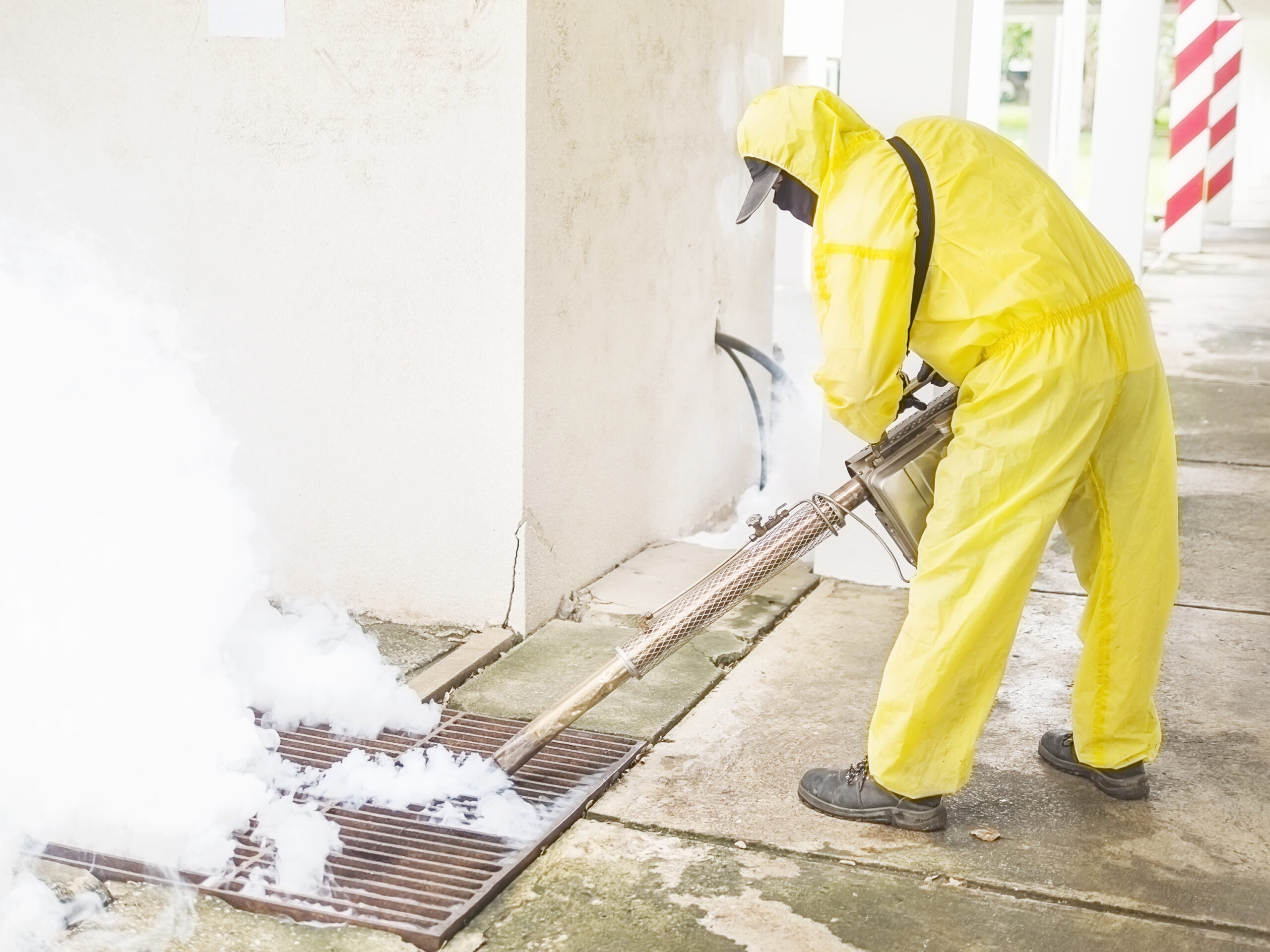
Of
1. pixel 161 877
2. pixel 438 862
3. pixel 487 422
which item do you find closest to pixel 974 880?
pixel 438 862

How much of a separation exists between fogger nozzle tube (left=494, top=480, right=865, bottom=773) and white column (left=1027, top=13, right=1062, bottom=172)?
1572 cm

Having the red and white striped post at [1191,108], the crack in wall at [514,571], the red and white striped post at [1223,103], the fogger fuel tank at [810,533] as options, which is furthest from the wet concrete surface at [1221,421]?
the red and white striped post at [1223,103]

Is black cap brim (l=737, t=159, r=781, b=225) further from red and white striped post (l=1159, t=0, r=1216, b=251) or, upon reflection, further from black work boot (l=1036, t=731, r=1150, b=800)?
red and white striped post (l=1159, t=0, r=1216, b=251)

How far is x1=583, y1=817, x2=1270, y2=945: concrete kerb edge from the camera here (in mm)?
2590

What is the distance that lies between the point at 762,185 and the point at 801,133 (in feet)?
0.45

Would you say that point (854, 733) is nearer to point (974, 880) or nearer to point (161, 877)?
point (974, 880)

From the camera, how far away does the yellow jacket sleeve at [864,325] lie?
104 inches

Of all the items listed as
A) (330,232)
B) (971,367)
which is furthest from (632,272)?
(971,367)

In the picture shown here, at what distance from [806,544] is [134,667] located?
5.65ft

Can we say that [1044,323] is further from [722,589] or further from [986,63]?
[986,63]

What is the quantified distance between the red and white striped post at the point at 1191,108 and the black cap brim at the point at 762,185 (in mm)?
12529

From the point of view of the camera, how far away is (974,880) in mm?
2748

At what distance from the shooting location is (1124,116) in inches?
366

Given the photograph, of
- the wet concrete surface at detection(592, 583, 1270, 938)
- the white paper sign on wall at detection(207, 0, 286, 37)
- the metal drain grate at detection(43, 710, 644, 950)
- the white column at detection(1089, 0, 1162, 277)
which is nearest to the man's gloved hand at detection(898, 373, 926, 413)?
the wet concrete surface at detection(592, 583, 1270, 938)
